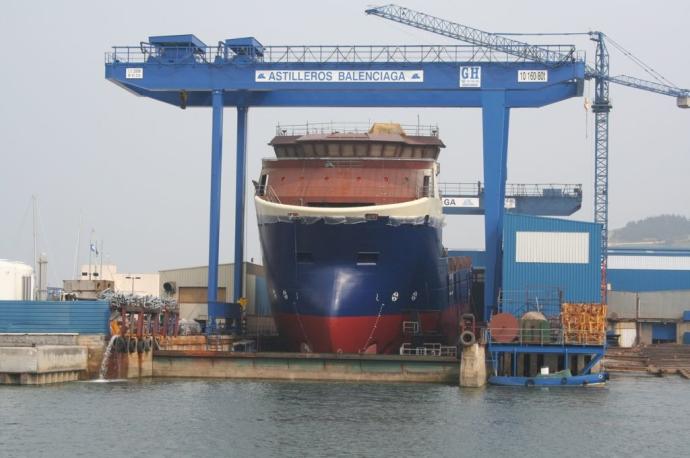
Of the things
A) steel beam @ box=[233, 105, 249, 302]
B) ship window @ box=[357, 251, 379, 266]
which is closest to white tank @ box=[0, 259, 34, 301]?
steel beam @ box=[233, 105, 249, 302]

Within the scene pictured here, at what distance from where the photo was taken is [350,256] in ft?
165

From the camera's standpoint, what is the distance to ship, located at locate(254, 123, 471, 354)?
50.2 m

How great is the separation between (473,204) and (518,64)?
34960mm

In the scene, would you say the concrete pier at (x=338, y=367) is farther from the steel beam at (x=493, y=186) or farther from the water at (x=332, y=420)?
the steel beam at (x=493, y=186)

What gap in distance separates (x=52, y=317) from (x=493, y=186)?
22684 millimetres

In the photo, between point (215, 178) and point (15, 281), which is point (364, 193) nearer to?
point (215, 178)

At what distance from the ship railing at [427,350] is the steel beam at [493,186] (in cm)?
468

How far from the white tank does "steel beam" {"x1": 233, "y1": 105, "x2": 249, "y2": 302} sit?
9.78 meters

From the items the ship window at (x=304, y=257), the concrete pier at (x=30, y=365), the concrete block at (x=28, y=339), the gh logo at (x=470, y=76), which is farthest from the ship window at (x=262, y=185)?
A: the concrete pier at (x=30, y=365)

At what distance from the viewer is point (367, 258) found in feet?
166

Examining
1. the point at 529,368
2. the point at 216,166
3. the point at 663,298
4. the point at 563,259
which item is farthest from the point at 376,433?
the point at 663,298

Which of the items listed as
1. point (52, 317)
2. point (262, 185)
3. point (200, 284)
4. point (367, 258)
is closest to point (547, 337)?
point (367, 258)

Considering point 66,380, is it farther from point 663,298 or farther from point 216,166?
point 663,298

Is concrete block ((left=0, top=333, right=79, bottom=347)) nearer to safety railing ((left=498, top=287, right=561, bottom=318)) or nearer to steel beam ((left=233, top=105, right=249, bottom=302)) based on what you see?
steel beam ((left=233, top=105, right=249, bottom=302))
